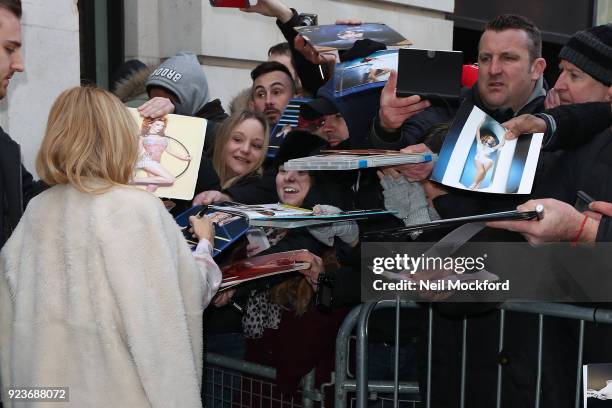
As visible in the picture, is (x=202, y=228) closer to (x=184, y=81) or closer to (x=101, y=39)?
(x=184, y=81)

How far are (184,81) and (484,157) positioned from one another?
8.37 feet

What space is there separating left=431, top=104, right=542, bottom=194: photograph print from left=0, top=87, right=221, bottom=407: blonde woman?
1.05 meters

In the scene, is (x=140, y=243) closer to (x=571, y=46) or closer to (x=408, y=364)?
(x=408, y=364)

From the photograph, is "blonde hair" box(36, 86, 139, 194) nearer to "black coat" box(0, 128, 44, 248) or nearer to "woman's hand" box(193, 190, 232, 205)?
"black coat" box(0, 128, 44, 248)

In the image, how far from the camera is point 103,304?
3064mm

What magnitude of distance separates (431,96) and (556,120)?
600 millimetres

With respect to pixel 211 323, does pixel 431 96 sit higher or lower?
higher

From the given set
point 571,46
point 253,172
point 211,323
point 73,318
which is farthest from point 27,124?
point 571,46

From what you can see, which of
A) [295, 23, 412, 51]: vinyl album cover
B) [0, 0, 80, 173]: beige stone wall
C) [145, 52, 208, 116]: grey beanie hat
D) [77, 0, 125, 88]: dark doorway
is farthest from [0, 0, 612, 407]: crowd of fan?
[77, 0, 125, 88]: dark doorway

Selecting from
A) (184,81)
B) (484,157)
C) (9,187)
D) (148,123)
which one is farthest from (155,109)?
(484,157)

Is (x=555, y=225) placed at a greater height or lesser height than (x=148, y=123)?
lesser

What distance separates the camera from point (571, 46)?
3568 mm

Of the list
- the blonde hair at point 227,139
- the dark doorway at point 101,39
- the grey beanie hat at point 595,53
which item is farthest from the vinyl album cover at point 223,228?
the dark doorway at point 101,39

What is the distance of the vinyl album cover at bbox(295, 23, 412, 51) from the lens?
4.18 metres
